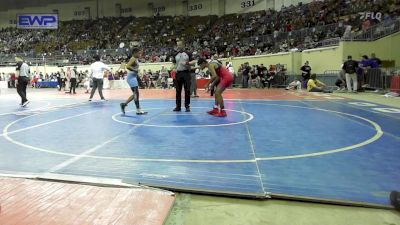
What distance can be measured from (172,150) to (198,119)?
3163 millimetres

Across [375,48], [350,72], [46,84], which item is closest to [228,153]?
[350,72]

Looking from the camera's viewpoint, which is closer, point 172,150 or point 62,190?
point 62,190

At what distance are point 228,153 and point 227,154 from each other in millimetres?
54

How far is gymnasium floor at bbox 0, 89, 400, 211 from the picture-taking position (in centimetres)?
349

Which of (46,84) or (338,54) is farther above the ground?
(338,54)

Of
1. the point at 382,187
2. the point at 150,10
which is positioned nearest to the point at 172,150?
the point at 382,187

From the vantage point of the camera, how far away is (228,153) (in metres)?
4.79

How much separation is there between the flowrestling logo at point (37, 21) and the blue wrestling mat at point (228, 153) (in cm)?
2780

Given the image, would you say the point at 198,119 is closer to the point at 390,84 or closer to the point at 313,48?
the point at 390,84

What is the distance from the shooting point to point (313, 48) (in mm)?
22359

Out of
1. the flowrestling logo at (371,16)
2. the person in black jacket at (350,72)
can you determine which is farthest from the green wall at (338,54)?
the person in black jacket at (350,72)

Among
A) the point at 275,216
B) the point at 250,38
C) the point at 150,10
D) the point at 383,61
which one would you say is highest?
the point at 150,10

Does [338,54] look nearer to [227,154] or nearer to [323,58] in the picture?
[323,58]

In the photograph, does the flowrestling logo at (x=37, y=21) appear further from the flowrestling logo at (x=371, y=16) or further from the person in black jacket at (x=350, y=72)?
the person in black jacket at (x=350, y=72)
